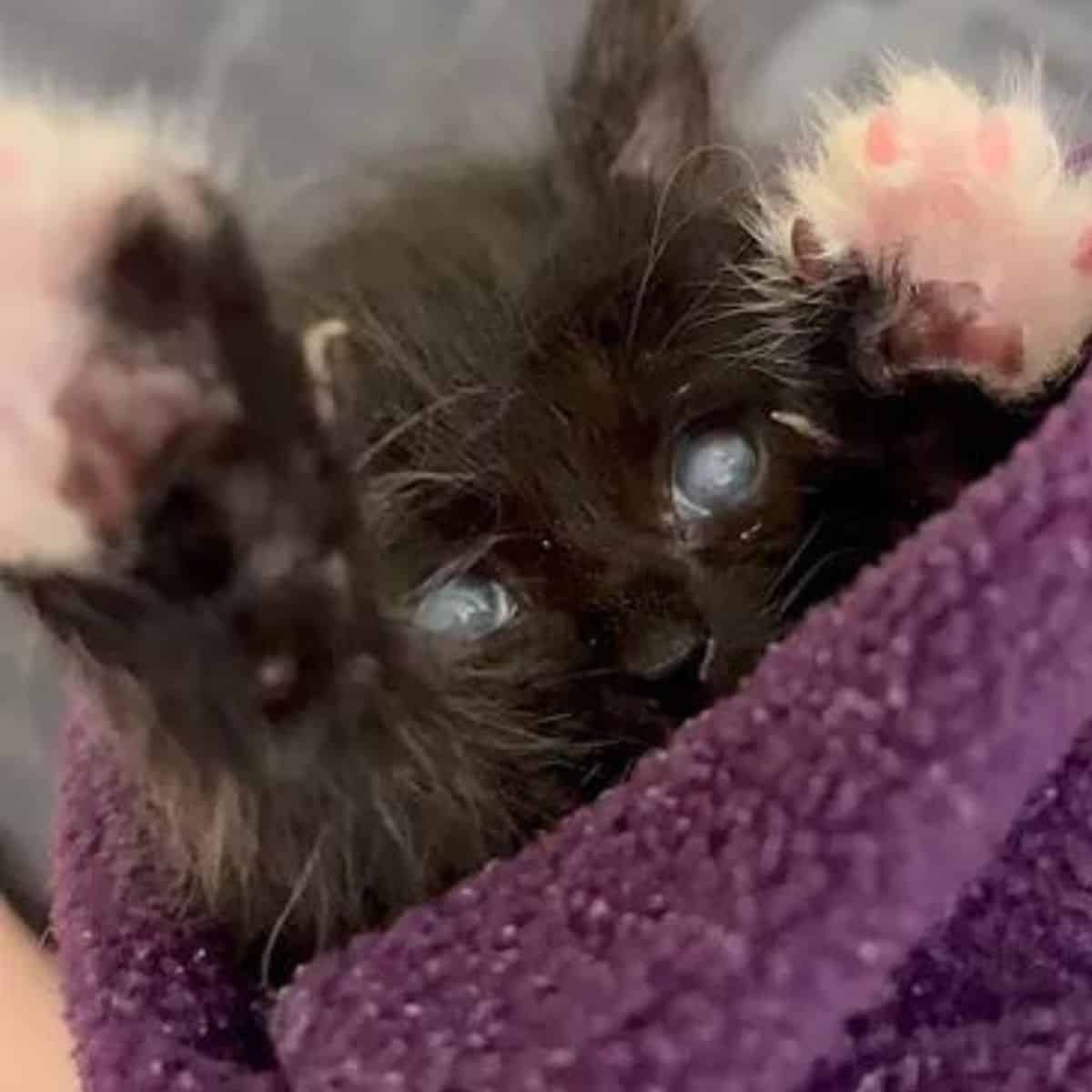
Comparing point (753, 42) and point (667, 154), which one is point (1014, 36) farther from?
point (667, 154)

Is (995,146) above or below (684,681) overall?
above

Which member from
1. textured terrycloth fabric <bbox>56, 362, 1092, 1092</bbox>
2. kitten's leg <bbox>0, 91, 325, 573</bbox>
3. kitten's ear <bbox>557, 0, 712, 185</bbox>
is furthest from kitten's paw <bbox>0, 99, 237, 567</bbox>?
kitten's ear <bbox>557, 0, 712, 185</bbox>

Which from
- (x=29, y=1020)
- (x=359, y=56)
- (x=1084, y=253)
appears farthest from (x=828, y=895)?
(x=359, y=56)

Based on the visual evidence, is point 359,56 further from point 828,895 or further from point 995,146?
point 828,895

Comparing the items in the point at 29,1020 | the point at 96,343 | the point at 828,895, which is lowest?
the point at 29,1020

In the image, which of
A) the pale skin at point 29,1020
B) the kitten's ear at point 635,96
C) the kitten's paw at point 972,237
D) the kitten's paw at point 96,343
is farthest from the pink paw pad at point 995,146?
the pale skin at point 29,1020

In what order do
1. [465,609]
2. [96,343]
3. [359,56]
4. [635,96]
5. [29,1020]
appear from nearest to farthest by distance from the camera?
[96,343], [465,609], [635,96], [29,1020], [359,56]

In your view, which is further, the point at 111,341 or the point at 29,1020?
the point at 29,1020

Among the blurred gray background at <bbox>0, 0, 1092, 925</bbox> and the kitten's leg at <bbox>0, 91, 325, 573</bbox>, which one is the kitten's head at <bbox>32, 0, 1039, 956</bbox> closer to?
the kitten's leg at <bbox>0, 91, 325, 573</bbox>
